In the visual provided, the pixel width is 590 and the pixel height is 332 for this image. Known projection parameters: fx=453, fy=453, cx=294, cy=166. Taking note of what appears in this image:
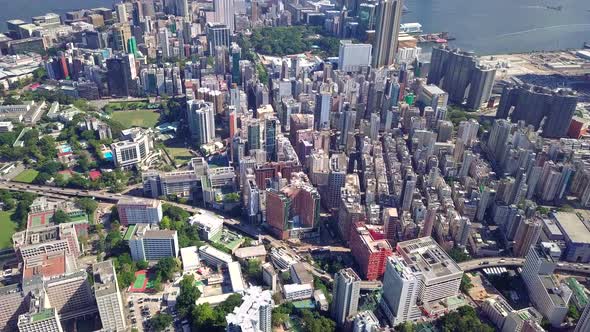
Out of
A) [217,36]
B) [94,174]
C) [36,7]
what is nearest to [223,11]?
[217,36]

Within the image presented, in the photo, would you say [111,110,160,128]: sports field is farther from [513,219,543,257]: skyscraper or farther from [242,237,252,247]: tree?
[513,219,543,257]: skyscraper

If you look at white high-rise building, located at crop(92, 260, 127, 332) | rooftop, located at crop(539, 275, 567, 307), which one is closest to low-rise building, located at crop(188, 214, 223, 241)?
white high-rise building, located at crop(92, 260, 127, 332)

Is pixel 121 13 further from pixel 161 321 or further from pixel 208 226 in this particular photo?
pixel 161 321

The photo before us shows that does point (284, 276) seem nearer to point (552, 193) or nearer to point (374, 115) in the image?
point (374, 115)

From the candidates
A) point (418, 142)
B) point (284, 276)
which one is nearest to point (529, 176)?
point (418, 142)

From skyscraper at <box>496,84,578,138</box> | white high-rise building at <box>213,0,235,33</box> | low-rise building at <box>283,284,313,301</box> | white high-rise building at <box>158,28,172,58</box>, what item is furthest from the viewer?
white high-rise building at <box>213,0,235,33</box>

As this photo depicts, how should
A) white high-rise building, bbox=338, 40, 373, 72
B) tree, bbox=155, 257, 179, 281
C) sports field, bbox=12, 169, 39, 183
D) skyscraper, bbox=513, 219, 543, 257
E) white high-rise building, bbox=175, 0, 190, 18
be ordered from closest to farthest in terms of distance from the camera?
1. tree, bbox=155, 257, 179, 281
2. skyscraper, bbox=513, 219, 543, 257
3. sports field, bbox=12, 169, 39, 183
4. white high-rise building, bbox=338, 40, 373, 72
5. white high-rise building, bbox=175, 0, 190, 18

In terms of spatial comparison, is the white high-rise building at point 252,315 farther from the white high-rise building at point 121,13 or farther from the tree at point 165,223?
the white high-rise building at point 121,13
